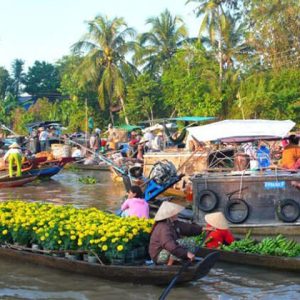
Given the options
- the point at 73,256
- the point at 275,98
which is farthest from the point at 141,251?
the point at 275,98

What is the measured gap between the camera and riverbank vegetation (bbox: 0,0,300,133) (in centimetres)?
2808

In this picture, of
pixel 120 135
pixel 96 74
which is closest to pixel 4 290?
pixel 120 135

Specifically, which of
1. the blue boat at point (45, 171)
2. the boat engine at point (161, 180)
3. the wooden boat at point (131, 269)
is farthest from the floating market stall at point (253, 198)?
the blue boat at point (45, 171)

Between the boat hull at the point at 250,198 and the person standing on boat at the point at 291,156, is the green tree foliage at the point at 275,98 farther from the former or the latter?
the boat hull at the point at 250,198

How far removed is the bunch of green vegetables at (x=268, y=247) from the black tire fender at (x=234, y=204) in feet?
6.48

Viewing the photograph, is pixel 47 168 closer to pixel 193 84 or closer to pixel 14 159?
pixel 14 159

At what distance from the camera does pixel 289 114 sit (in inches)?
1123

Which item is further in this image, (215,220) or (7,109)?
(7,109)

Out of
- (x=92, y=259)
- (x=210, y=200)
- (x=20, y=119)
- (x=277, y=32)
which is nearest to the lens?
(x=92, y=259)

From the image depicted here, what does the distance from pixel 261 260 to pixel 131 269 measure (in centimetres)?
193

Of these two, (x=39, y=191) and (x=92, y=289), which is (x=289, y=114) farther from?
(x=92, y=289)

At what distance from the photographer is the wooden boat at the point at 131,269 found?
282 inches

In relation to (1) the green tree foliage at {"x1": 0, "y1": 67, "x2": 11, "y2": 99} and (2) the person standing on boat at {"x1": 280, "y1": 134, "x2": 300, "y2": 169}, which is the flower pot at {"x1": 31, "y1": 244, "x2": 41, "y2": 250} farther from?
(1) the green tree foliage at {"x1": 0, "y1": 67, "x2": 11, "y2": 99}

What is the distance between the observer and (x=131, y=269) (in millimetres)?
7469
